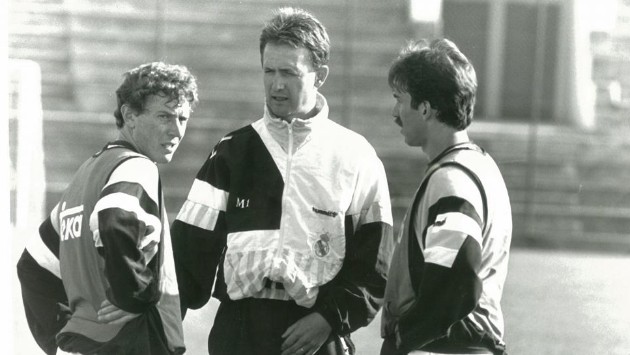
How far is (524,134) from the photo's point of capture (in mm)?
12523

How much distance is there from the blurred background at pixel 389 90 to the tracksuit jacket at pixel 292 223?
6.49 m

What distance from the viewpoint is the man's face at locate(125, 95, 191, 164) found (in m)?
2.89

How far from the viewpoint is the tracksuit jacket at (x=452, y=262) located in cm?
257

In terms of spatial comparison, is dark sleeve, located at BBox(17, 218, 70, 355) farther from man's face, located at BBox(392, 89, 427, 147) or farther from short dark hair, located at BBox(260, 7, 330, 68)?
man's face, located at BBox(392, 89, 427, 147)

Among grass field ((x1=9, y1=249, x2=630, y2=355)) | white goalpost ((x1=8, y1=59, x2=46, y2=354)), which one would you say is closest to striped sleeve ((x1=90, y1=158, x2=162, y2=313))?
grass field ((x1=9, y1=249, x2=630, y2=355))

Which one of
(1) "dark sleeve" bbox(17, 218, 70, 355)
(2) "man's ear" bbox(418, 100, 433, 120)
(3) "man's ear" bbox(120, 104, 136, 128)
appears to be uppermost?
(2) "man's ear" bbox(418, 100, 433, 120)

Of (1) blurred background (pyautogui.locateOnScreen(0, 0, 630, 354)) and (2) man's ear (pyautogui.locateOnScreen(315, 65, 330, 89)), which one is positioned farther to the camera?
(1) blurred background (pyautogui.locateOnScreen(0, 0, 630, 354))

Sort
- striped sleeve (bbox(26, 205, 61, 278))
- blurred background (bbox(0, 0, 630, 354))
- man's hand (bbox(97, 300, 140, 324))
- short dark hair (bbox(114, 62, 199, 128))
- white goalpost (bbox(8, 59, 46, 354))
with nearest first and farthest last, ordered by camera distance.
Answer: man's hand (bbox(97, 300, 140, 324)) < short dark hair (bbox(114, 62, 199, 128)) < striped sleeve (bbox(26, 205, 61, 278)) < white goalpost (bbox(8, 59, 46, 354)) < blurred background (bbox(0, 0, 630, 354))

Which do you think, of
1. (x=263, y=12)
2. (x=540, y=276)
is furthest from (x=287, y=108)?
(x=263, y=12)

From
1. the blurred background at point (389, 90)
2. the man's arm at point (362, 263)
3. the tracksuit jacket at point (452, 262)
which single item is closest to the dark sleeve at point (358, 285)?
the man's arm at point (362, 263)

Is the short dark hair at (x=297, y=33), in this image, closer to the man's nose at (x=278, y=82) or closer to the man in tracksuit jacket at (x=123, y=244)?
the man's nose at (x=278, y=82)

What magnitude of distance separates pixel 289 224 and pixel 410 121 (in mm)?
433

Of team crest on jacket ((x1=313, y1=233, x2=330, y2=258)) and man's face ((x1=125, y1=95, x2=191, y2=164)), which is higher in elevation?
man's face ((x1=125, y1=95, x2=191, y2=164))

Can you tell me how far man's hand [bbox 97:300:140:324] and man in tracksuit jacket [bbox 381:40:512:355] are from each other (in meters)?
0.66
